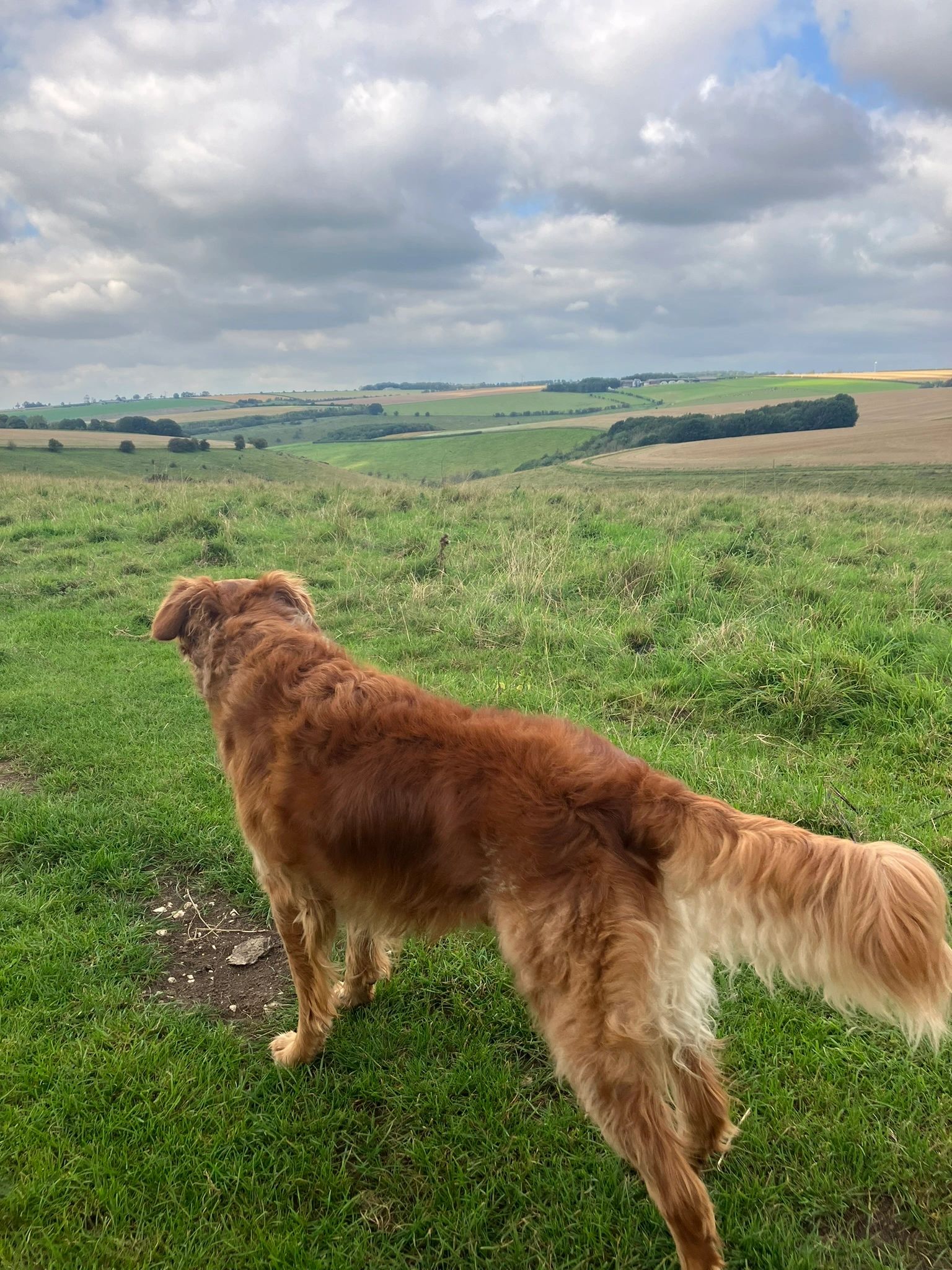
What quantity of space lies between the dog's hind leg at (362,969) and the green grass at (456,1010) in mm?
93

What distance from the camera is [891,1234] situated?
2.29 meters

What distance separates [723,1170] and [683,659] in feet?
14.8

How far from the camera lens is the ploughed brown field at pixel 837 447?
1220 inches

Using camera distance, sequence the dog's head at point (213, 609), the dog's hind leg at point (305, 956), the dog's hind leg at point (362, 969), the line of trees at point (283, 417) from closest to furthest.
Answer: the dog's hind leg at point (305, 956)
the dog's hind leg at point (362, 969)
the dog's head at point (213, 609)
the line of trees at point (283, 417)

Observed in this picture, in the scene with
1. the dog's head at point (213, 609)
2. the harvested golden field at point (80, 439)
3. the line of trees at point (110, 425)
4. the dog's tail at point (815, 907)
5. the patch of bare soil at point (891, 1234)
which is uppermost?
the line of trees at point (110, 425)

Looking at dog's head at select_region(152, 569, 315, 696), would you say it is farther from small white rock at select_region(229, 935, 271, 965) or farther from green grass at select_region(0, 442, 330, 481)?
green grass at select_region(0, 442, 330, 481)

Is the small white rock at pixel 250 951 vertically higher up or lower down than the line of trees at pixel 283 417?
lower down

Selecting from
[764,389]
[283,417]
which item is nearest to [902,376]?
[764,389]

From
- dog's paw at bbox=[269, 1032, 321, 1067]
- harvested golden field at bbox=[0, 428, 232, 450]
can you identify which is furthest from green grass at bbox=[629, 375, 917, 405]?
dog's paw at bbox=[269, 1032, 321, 1067]

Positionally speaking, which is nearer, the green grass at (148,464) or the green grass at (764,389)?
the green grass at (148,464)

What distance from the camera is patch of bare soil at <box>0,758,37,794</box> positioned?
5.02 meters

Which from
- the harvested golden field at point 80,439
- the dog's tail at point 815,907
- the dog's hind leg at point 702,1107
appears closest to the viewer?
the dog's tail at point 815,907

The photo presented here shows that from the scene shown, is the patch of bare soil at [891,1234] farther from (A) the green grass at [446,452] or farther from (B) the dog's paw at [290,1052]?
(A) the green grass at [446,452]

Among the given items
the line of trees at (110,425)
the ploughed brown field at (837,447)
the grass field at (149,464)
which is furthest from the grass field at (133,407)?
the ploughed brown field at (837,447)
